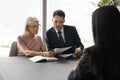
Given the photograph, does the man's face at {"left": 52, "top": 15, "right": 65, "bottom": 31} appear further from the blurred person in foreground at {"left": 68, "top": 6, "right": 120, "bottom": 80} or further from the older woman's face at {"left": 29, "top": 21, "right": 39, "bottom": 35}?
the blurred person in foreground at {"left": 68, "top": 6, "right": 120, "bottom": 80}

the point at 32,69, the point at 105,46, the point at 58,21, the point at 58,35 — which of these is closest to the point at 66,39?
the point at 58,35

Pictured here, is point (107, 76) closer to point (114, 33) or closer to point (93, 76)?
point (93, 76)

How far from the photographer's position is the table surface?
1.91 metres

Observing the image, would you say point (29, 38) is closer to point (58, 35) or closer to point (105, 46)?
point (58, 35)

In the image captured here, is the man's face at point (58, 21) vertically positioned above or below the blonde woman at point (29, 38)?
above

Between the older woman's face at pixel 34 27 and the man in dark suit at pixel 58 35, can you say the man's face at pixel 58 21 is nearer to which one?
the man in dark suit at pixel 58 35

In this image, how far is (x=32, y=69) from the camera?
217 centimetres

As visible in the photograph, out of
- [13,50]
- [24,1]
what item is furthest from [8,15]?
[13,50]

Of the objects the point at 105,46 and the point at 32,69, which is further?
the point at 32,69

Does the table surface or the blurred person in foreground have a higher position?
the blurred person in foreground

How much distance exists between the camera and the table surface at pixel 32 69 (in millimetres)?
1914

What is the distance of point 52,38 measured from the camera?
317cm

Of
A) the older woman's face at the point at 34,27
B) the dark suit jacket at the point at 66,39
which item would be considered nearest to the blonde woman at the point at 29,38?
the older woman's face at the point at 34,27

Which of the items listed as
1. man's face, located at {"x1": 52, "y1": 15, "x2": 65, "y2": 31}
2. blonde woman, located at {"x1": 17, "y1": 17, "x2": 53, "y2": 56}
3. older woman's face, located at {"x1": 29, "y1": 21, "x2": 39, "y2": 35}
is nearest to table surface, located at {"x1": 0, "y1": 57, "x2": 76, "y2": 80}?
blonde woman, located at {"x1": 17, "y1": 17, "x2": 53, "y2": 56}
